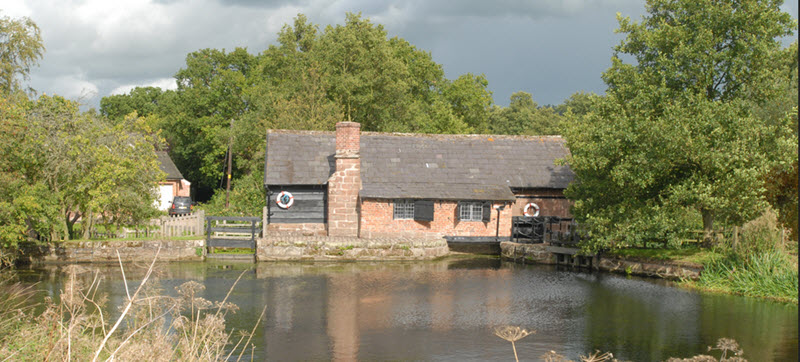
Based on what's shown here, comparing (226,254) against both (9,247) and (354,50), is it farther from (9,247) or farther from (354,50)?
(354,50)

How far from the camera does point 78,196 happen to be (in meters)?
24.0

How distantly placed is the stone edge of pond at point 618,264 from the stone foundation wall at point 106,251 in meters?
13.3

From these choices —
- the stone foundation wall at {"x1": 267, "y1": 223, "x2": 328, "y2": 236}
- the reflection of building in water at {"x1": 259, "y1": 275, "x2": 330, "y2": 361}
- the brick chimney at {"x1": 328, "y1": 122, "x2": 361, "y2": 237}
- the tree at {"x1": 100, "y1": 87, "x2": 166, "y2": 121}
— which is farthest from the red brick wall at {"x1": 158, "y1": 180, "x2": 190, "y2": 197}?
the reflection of building in water at {"x1": 259, "y1": 275, "x2": 330, "y2": 361}

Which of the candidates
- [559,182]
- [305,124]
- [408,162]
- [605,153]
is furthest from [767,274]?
[305,124]

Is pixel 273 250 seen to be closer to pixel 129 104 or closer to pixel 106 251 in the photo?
pixel 106 251

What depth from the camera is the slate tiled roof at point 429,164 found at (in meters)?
28.8

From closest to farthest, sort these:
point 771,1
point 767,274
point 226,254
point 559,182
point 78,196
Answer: point 767,274
point 771,1
point 78,196
point 226,254
point 559,182

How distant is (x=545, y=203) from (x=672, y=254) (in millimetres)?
8356

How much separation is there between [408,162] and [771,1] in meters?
15.8

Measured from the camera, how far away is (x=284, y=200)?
94.9ft

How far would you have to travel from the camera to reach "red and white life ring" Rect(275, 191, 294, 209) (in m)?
28.9

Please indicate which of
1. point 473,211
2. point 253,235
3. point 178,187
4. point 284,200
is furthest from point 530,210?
point 178,187

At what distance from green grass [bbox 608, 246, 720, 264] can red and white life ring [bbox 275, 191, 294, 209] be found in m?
13.9

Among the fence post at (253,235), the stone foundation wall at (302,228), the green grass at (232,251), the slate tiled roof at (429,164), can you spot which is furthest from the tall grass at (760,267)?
the green grass at (232,251)
